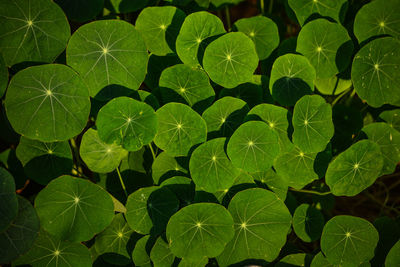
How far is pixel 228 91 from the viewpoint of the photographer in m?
1.45

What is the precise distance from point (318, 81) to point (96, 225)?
1.23 m

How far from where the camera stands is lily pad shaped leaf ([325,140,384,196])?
1317 millimetres

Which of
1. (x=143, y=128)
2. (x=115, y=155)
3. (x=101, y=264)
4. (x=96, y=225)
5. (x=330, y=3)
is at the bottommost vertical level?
(x=101, y=264)

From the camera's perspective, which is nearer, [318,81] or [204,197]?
[204,197]

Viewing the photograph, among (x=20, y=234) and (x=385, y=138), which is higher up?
(x=385, y=138)

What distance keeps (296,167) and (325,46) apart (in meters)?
0.58

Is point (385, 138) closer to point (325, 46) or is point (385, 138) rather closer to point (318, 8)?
point (325, 46)

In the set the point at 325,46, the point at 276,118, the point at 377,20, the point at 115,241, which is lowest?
the point at 115,241

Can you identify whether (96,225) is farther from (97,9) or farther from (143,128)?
(97,9)

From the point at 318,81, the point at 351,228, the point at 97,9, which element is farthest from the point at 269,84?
the point at 97,9

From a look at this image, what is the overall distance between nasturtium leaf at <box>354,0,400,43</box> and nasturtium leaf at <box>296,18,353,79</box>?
79 millimetres

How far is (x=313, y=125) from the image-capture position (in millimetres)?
1347

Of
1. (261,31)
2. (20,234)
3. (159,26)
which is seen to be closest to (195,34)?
(159,26)

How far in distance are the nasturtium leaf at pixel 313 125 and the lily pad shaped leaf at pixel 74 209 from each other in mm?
848
